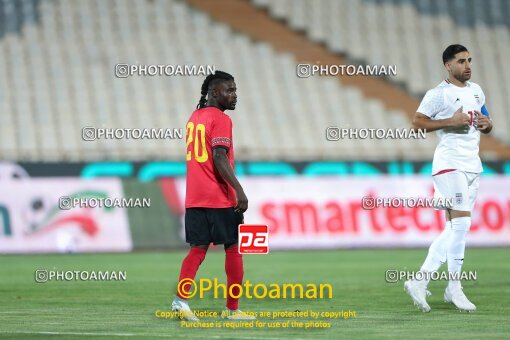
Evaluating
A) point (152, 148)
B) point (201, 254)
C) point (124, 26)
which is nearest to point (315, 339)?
point (201, 254)

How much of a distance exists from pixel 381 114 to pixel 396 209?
7.06 meters

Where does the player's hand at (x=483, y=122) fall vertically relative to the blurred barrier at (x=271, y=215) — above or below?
above

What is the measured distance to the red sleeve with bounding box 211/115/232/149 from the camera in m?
9.41

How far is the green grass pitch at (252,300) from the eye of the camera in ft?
28.7

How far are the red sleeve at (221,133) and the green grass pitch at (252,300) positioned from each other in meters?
1.56

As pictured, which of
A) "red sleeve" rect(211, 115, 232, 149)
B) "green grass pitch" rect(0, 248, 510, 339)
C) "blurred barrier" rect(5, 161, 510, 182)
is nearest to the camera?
"green grass pitch" rect(0, 248, 510, 339)

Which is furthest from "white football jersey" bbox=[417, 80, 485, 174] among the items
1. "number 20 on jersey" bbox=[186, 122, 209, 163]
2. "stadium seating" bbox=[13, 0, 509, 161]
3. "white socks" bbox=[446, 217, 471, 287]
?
"stadium seating" bbox=[13, 0, 509, 161]

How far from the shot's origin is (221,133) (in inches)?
372

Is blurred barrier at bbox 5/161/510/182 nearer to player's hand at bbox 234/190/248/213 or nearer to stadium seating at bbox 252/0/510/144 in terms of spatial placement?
stadium seating at bbox 252/0/510/144

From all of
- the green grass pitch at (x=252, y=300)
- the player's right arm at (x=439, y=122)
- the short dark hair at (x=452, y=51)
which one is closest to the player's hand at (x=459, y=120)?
the player's right arm at (x=439, y=122)

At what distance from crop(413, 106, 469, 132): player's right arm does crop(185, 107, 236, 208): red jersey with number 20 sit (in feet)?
6.82

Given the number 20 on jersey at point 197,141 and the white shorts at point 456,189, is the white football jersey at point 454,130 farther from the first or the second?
the number 20 on jersey at point 197,141

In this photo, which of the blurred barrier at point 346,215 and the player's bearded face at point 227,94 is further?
the blurred barrier at point 346,215

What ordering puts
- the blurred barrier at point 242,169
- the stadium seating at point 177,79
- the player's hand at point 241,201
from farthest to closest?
1. the stadium seating at point 177,79
2. the blurred barrier at point 242,169
3. the player's hand at point 241,201
